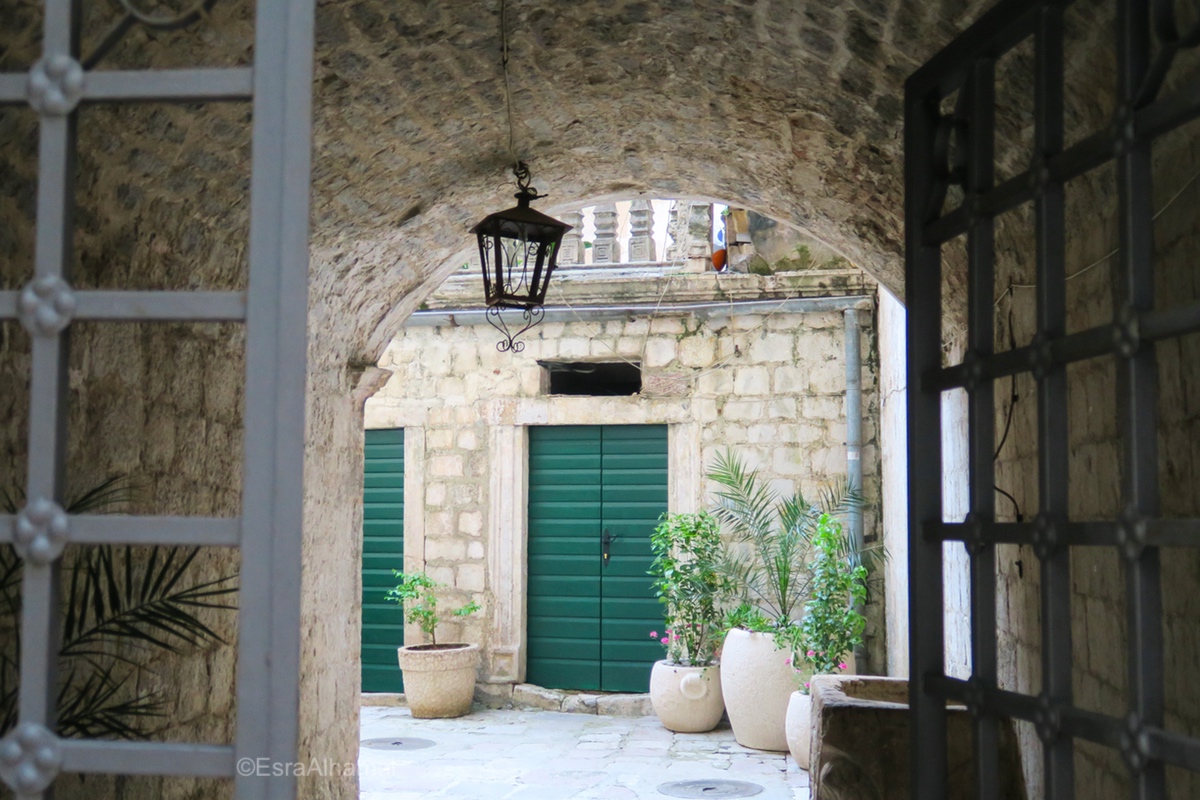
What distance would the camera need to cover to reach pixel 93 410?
2.94 metres

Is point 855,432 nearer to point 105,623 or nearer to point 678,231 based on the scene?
point 678,231

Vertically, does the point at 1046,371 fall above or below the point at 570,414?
below

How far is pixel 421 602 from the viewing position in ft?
29.9

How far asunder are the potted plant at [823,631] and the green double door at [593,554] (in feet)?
6.29

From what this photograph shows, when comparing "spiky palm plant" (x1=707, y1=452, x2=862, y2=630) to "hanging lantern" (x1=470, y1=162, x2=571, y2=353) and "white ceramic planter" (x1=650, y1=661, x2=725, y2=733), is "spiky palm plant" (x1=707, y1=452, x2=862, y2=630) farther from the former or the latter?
"hanging lantern" (x1=470, y1=162, x2=571, y2=353)

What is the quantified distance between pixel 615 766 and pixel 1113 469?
5066 mm

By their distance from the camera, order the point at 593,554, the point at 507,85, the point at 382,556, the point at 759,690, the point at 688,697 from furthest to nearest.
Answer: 1. the point at 382,556
2. the point at 593,554
3. the point at 688,697
4. the point at 759,690
5. the point at 507,85

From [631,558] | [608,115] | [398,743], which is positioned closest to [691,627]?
[631,558]

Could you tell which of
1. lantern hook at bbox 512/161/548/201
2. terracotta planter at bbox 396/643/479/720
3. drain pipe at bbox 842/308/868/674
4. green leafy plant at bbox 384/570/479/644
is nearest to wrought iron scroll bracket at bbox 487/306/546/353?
lantern hook at bbox 512/161/548/201

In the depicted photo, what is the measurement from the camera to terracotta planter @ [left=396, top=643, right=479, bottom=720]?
862 cm

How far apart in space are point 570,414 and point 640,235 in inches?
62.2

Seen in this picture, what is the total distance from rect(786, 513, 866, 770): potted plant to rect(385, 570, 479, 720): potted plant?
274 centimetres

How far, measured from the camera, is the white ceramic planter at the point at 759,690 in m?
7.33

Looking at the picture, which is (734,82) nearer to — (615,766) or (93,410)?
(93,410)
